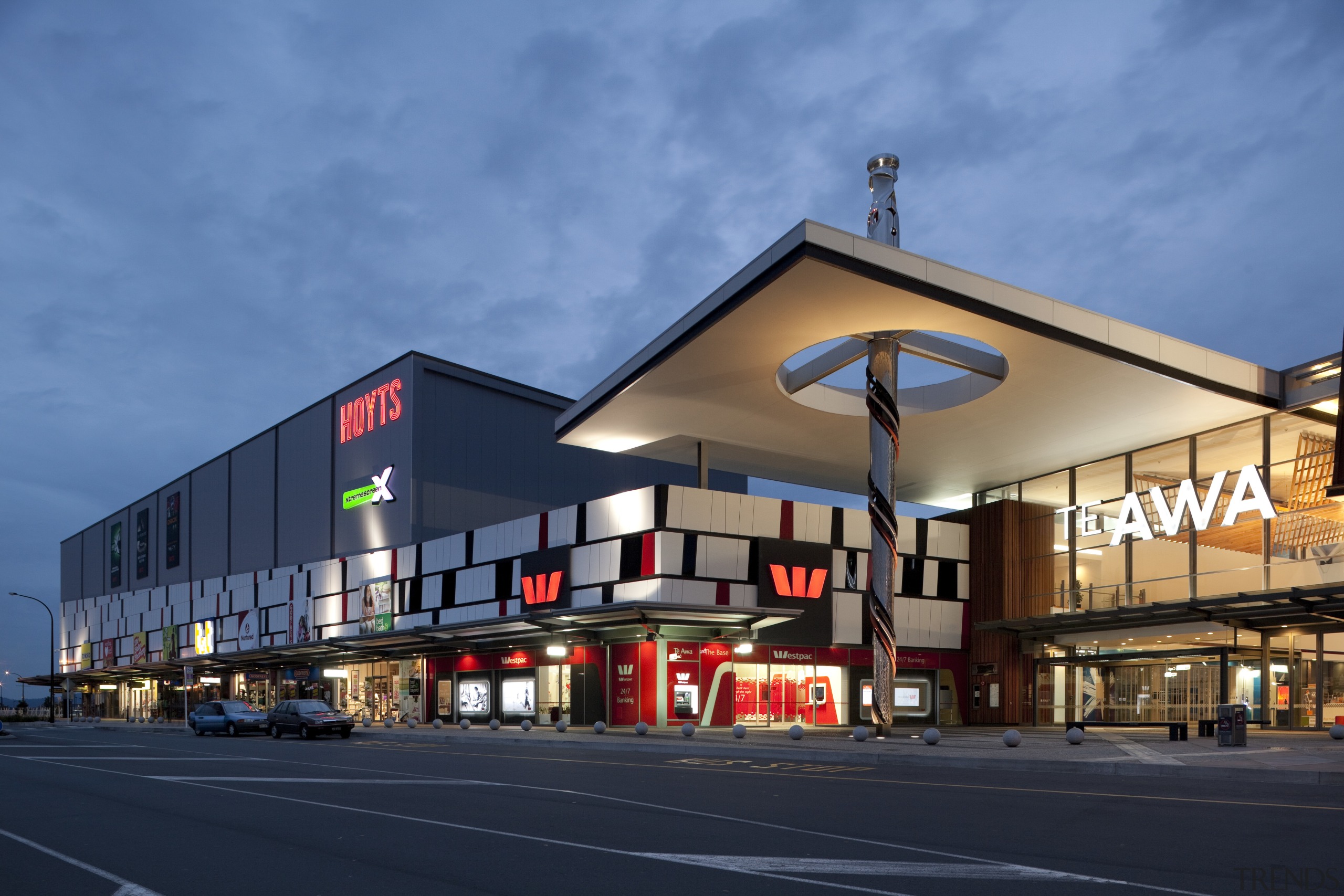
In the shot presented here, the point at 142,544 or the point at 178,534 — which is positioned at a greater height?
the point at 178,534

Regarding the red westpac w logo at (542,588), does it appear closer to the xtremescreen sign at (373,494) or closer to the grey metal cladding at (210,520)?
the xtremescreen sign at (373,494)

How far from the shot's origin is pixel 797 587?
39062 millimetres

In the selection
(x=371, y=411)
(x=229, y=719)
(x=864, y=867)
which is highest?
(x=371, y=411)

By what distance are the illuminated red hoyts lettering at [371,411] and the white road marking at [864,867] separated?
148 ft

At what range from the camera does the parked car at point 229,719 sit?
135 feet

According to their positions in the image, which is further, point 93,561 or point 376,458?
point 93,561

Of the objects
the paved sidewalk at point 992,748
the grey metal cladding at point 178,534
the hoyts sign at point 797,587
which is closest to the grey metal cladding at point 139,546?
the grey metal cladding at point 178,534

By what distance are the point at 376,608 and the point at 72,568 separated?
65.2m

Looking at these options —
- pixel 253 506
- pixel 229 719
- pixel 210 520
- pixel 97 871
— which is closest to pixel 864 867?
pixel 97 871

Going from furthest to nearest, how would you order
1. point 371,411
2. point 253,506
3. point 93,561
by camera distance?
point 93,561
point 253,506
point 371,411

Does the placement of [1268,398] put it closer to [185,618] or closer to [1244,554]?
[1244,554]

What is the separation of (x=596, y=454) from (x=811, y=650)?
23501mm

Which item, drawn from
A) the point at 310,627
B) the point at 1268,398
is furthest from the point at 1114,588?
the point at 310,627

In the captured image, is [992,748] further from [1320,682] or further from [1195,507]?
[1320,682]
